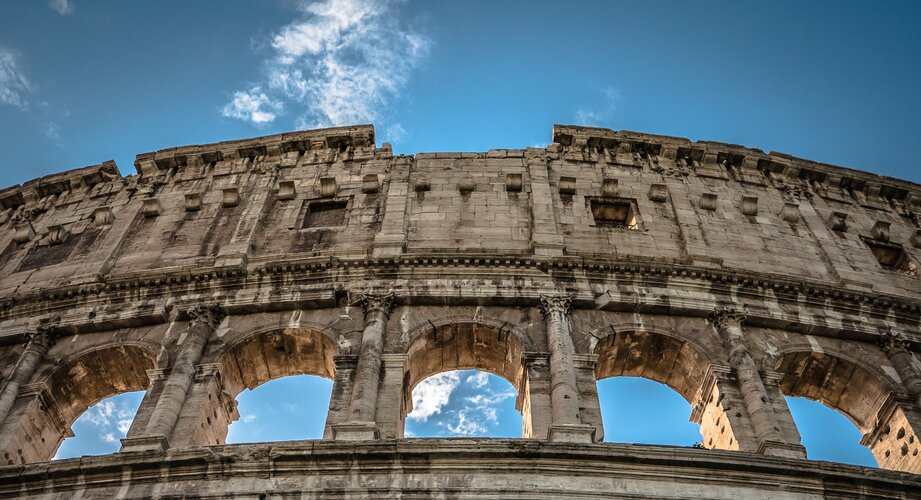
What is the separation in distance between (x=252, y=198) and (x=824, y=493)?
1416cm

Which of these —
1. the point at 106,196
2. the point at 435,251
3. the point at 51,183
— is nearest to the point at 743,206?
the point at 435,251

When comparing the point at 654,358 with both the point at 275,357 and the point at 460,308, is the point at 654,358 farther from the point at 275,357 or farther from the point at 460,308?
the point at 275,357

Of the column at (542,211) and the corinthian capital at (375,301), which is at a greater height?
the column at (542,211)

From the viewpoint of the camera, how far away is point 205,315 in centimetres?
1582

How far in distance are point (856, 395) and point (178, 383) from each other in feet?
42.0

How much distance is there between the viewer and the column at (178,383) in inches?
508

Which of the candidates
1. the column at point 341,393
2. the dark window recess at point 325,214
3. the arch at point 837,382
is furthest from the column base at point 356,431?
the arch at point 837,382

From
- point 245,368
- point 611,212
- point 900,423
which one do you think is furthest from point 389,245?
point 900,423

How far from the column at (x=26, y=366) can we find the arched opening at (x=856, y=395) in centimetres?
1423

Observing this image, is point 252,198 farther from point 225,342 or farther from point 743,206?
point 743,206

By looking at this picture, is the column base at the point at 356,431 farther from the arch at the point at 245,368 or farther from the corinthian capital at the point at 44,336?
the corinthian capital at the point at 44,336

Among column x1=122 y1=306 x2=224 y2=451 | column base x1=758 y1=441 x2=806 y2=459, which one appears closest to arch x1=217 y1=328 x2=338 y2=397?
column x1=122 y1=306 x2=224 y2=451

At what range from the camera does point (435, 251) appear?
17.1 meters

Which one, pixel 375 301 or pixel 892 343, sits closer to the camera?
pixel 375 301
